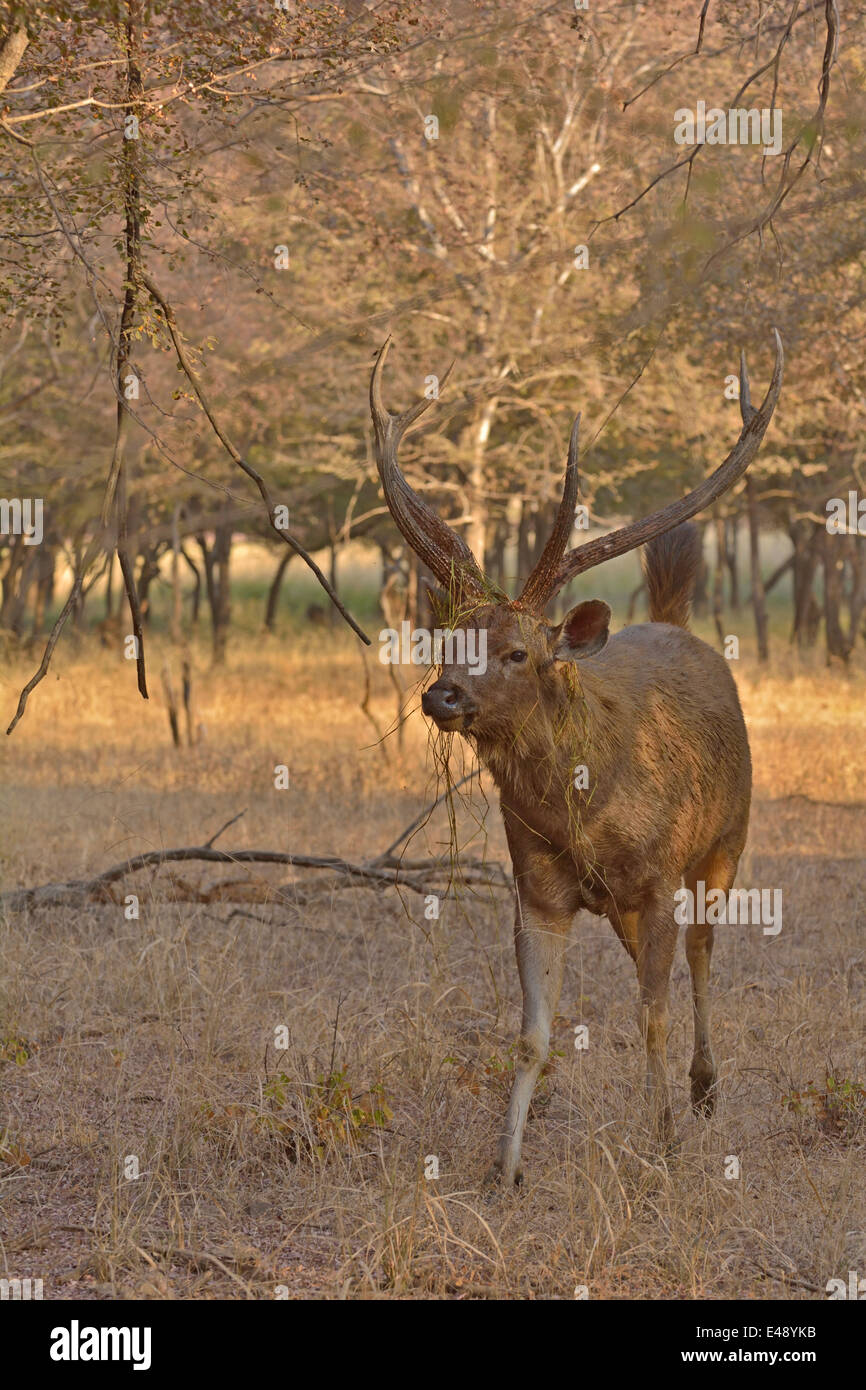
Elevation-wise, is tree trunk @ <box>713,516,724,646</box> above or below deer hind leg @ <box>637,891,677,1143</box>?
above

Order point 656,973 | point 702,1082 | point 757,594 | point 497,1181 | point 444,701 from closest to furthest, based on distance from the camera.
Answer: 1. point 444,701
2. point 497,1181
3. point 656,973
4. point 702,1082
5. point 757,594

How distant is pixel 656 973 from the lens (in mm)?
5160

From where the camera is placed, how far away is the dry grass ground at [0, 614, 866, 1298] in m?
4.27

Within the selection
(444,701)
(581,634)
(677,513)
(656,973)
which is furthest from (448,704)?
(656,973)

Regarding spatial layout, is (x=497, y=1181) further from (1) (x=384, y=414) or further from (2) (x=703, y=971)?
(1) (x=384, y=414)

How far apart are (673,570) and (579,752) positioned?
76.6 inches

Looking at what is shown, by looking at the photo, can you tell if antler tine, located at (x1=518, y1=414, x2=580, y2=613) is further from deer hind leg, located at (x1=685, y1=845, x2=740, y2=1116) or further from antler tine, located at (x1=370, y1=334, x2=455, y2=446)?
deer hind leg, located at (x1=685, y1=845, x2=740, y2=1116)

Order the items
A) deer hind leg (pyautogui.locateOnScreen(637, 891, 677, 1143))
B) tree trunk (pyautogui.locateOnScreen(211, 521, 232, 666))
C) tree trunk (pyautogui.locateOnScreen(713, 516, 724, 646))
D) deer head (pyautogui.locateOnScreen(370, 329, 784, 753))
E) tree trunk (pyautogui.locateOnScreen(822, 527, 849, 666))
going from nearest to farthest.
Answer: deer head (pyautogui.locateOnScreen(370, 329, 784, 753)) < deer hind leg (pyautogui.locateOnScreen(637, 891, 677, 1143)) < tree trunk (pyautogui.locateOnScreen(822, 527, 849, 666)) < tree trunk (pyautogui.locateOnScreen(713, 516, 724, 646)) < tree trunk (pyautogui.locateOnScreen(211, 521, 232, 666))

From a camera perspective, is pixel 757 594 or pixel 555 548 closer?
pixel 555 548

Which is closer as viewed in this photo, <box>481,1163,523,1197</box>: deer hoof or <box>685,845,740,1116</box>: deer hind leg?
<box>481,1163,523,1197</box>: deer hoof

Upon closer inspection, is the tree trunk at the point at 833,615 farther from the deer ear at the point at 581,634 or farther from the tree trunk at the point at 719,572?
the deer ear at the point at 581,634

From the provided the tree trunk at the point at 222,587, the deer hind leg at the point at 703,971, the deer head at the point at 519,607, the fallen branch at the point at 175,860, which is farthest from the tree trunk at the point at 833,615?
the deer head at the point at 519,607

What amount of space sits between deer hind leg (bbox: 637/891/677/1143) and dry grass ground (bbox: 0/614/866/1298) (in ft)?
0.59

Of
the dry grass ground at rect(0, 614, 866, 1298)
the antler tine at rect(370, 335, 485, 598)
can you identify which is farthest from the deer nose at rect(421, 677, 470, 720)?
the dry grass ground at rect(0, 614, 866, 1298)
